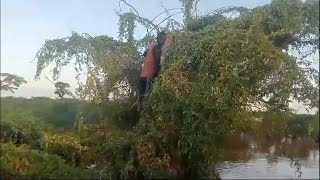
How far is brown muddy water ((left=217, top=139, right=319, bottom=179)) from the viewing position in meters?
4.10

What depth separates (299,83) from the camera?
432 centimetres

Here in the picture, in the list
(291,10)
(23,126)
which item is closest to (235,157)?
(291,10)

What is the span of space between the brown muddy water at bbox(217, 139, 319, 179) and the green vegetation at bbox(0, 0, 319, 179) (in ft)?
0.48

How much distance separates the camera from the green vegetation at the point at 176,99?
14.2 feet

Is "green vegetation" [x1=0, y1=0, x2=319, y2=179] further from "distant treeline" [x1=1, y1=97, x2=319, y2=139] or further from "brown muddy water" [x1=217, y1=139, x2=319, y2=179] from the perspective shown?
"brown muddy water" [x1=217, y1=139, x2=319, y2=179]

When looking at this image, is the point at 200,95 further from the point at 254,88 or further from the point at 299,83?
the point at 299,83

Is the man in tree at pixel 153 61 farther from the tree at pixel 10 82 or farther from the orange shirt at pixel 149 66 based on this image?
the tree at pixel 10 82

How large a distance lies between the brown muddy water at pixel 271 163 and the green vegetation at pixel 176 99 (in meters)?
0.15

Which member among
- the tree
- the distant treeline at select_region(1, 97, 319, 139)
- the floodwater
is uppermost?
the tree

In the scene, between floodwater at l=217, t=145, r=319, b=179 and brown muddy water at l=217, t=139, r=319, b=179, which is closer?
brown muddy water at l=217, t=139, r=319, b=179

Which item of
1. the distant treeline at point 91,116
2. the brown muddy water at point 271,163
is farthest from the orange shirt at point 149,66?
the brown muddy water at point 271,163

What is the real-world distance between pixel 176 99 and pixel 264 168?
1.27 meters

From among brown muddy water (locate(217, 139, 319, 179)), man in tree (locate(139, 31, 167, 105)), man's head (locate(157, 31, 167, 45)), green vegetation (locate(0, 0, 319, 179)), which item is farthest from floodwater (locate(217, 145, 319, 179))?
man's head (locate(157, 31, 167, 45))

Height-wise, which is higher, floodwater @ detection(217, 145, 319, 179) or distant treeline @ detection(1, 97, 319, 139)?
distant treeline @ detection(1, 97, 319, 139)
